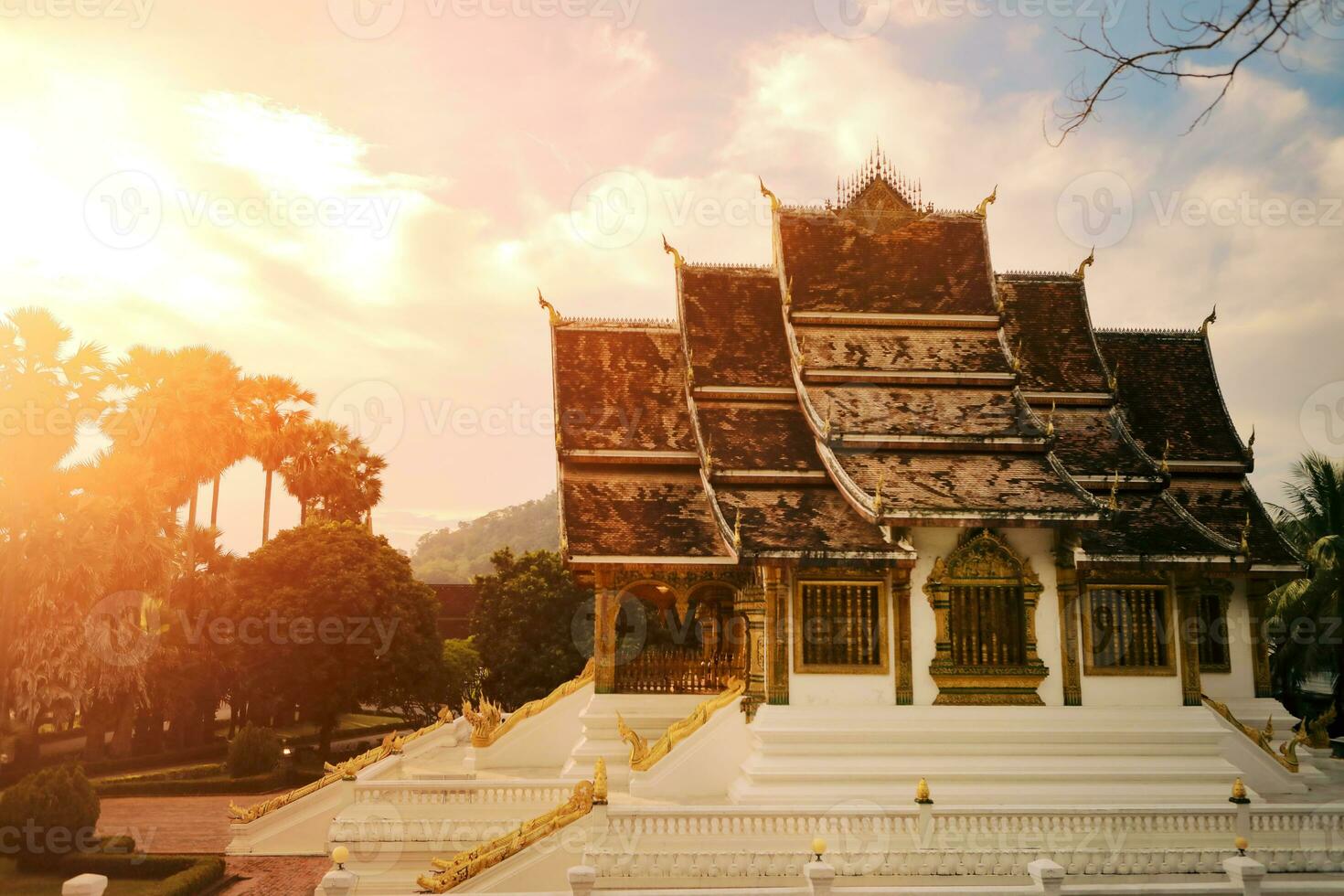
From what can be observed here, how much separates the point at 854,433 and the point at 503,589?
25210mm

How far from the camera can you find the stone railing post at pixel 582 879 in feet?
34.1

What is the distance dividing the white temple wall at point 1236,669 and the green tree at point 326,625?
22.6 metres

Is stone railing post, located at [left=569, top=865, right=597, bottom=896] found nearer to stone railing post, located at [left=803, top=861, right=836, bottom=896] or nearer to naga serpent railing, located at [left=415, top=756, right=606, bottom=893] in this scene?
naga serpent railing, located at [left=415, top=756, right=606, bottom=893]

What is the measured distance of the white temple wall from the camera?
18391mm

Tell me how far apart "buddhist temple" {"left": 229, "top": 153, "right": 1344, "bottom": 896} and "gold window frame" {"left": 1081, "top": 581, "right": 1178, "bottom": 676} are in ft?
0.17

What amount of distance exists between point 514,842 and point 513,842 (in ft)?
0.04

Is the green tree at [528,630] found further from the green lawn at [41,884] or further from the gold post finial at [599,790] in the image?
the gold post finial at [599,790]

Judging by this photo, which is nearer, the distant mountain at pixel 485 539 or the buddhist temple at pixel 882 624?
the buddhist temple at pixel 882 624

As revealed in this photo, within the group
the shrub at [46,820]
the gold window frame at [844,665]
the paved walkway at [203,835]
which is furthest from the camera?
the shrub at [46,820]

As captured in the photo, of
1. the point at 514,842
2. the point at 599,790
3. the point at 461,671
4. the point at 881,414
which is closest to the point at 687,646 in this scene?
the point at 881,414

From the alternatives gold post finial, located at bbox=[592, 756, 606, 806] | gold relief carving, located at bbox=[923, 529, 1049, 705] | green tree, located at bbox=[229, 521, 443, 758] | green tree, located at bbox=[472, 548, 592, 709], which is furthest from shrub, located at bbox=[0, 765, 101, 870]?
green tree, located at bbox=[472, 548, 592, 709]

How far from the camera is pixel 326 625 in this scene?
29.5 metres

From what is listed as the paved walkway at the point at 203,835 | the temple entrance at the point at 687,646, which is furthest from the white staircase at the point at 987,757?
the paved walkway at the point at 203,835

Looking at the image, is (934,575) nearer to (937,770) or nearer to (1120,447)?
(937,770)
